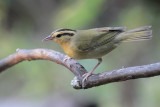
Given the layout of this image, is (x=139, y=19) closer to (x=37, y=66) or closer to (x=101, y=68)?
(x=101, y=68)

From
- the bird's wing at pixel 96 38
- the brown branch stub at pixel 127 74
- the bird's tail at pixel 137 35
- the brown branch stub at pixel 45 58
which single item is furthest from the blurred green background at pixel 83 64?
the brown branch stub at pixel 127 74

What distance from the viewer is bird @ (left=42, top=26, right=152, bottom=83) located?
346cm

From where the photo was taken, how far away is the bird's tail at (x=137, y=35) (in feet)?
11.1

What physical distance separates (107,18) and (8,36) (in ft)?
8.02

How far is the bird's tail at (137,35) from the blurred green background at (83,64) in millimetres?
1248

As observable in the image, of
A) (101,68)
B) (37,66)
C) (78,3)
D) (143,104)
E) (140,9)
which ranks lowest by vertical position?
(143,104)

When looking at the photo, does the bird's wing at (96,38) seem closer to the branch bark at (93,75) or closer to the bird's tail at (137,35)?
the bird's tail at (137,35)

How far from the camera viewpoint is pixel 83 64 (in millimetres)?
4848

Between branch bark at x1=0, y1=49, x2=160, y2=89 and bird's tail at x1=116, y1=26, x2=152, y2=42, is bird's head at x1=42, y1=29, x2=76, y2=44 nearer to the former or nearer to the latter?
branch bark at x1=0, y1=49, x2=160, y2=89

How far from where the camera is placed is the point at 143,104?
479cm

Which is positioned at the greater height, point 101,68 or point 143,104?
point 101,68

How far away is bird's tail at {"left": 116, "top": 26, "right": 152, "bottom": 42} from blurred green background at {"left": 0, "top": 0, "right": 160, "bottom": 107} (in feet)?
4.09

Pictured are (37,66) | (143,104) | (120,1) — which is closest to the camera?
(143,104)

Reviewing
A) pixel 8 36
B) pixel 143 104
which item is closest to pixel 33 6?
pixel 8 36
